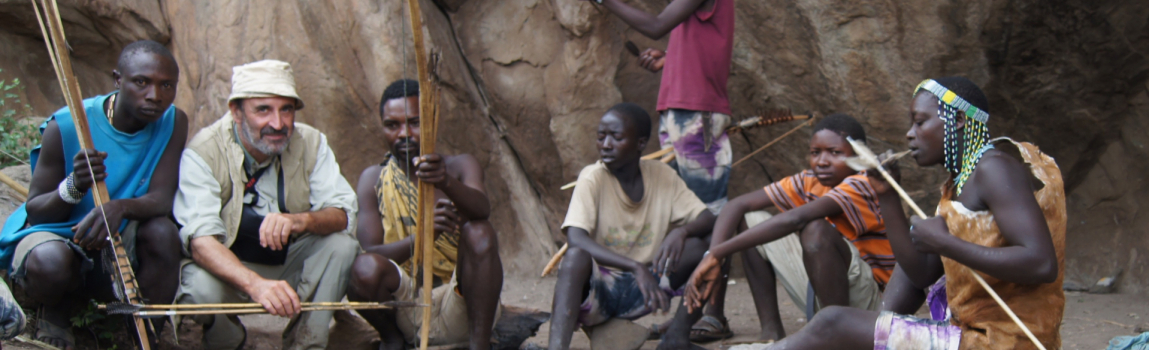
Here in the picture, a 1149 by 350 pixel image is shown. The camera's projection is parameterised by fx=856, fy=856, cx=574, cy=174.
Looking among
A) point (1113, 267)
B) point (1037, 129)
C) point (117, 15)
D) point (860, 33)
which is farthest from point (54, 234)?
point (1113, 267)

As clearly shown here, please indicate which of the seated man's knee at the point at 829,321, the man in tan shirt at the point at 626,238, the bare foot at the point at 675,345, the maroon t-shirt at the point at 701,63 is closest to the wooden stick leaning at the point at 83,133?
the man in tan shirt at the point at 626,238

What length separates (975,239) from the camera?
220cm

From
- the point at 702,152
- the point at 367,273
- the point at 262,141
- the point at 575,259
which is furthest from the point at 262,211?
the point at 702,152

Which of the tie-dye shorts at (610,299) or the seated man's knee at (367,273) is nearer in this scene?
the seated man's knee at (367,273)

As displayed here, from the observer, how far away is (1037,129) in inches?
175

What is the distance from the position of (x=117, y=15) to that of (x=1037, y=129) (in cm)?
534

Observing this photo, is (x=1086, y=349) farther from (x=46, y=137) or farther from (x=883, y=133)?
(x=46, y=137)

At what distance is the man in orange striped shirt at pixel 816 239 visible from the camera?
10.6 feet

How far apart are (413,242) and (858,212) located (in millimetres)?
1790

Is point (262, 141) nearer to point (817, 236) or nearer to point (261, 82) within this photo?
point (261, 82)

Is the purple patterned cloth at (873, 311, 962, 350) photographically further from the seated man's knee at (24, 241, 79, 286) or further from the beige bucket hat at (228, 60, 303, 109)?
→ the seated man's knee at (24, 241, 79, 286)

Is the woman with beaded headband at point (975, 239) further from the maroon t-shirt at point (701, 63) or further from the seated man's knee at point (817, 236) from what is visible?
the maroon t-shirt at point (701, 63)

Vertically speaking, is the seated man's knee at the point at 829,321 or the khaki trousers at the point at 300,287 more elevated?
the seated man's knee at the point at 829,321

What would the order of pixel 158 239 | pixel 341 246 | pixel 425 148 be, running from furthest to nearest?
pixel 341 246 < pixel 158 239 < pixel 425 148
